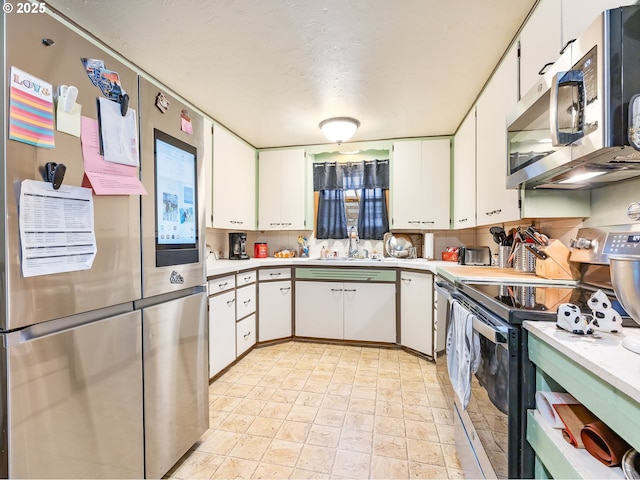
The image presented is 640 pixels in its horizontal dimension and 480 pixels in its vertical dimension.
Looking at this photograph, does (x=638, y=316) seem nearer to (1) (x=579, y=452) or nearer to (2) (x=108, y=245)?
(1) (x=579, y=452)

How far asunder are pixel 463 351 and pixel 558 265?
2.59ft

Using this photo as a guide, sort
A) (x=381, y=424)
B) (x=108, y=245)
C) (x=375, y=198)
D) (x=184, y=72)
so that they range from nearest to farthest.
Result: (x=108, y=245) < (x=381, y=424) < (x=184, y=72) < (x=375, y=198)

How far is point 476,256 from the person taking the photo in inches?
104

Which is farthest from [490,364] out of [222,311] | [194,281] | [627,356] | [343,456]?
[222,311]

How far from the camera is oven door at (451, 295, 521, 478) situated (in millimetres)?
953

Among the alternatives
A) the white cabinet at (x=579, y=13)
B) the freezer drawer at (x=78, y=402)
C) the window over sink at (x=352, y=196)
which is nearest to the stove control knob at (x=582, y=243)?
the white cabinet at (x=579, y=13)

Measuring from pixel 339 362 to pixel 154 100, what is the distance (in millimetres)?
2420

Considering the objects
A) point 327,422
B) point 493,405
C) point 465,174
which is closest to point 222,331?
point 327,422

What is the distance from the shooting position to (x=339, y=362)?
275 centimetres

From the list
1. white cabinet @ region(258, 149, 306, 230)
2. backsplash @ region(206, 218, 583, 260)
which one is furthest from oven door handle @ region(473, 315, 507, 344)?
white cabinet @ region(258, 149, 306, 230)

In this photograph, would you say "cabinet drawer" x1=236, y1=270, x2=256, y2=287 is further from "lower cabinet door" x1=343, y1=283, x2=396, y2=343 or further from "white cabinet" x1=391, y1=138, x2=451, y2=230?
"white cabinet" x1=391, y1=138, x2=451, y2=230

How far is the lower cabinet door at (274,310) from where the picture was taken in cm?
311

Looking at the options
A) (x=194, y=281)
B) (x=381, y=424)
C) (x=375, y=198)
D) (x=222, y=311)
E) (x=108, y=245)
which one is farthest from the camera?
(x=375, y=198)

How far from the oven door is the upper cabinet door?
1107mm
